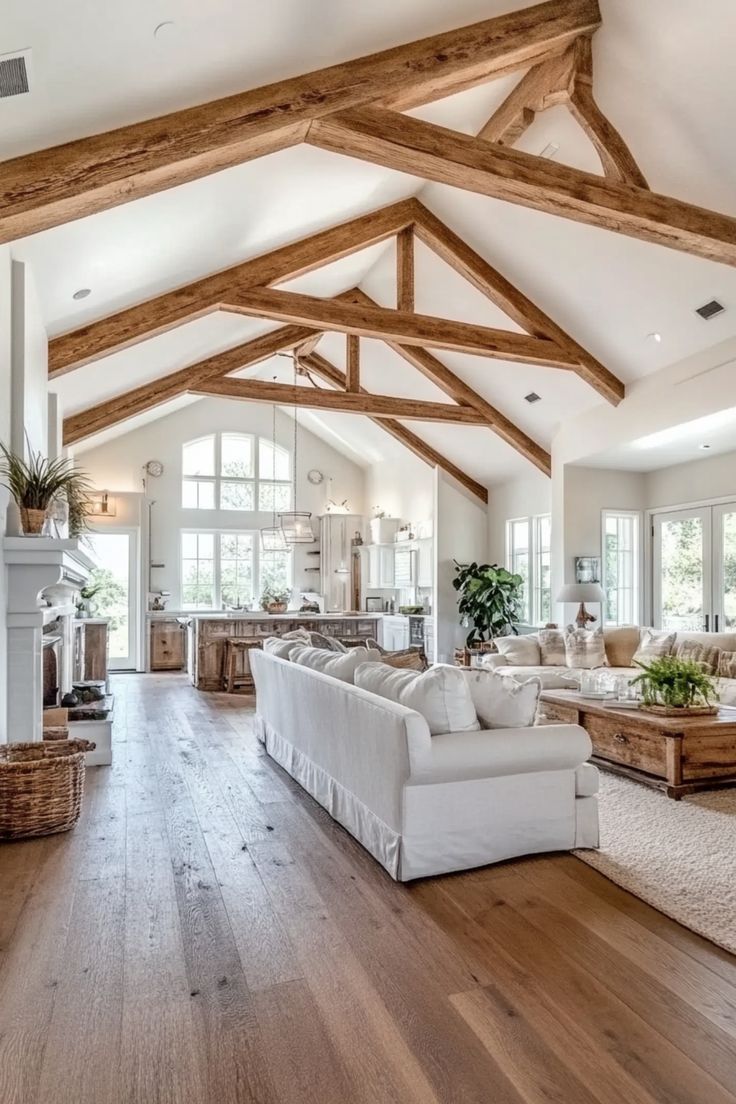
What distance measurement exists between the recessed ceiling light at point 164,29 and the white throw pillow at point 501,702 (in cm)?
286

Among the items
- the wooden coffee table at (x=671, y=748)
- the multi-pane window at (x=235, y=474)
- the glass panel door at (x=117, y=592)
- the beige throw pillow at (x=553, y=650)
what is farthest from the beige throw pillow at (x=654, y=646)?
the glass panel door at (x=117, y=592)

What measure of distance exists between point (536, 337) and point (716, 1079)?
6.25 meters

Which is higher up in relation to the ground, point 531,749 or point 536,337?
point 536,337

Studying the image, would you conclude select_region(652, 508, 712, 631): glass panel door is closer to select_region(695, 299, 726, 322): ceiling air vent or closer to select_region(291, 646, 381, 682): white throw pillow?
select_region(695, 299, 726, 322): ceiling air vent

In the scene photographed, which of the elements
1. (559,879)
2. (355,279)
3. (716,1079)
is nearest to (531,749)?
(559,879)

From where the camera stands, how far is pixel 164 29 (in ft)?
8.89

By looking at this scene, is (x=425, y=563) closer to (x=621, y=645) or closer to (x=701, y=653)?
(x=621, y=645)

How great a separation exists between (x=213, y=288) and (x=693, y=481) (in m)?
5.37

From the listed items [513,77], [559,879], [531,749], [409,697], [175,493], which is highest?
[513,77]

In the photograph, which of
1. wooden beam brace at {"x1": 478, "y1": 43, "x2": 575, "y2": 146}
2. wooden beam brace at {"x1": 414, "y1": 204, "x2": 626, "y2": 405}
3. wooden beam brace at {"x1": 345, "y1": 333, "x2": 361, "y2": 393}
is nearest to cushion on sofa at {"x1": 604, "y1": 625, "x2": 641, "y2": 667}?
wooden beam brace at {"x1": 414, "y1": 204, "x2": 626, "y2": 405}

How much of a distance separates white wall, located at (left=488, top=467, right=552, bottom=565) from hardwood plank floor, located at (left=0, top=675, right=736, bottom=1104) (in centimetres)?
669

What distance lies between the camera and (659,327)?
241 inches

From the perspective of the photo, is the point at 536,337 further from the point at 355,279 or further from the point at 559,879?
the point at 559,879

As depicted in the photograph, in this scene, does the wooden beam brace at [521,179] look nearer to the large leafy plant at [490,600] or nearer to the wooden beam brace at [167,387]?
the wooden beam brace at [167,387]
